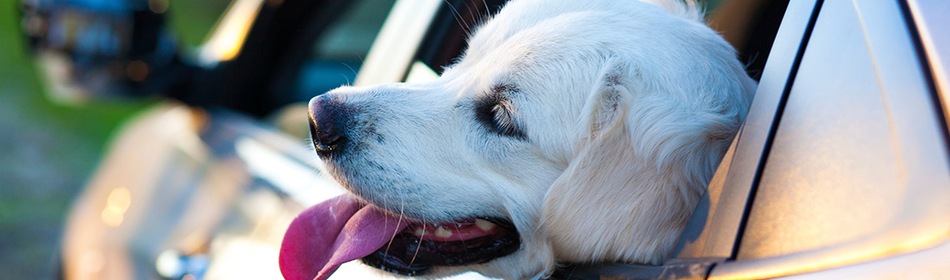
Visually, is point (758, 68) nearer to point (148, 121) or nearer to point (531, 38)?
point (531, 38)

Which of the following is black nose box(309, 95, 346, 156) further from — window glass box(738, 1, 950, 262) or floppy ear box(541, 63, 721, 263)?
window glass box(738, 1, 950, 262)

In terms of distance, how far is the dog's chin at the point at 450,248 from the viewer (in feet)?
6.64

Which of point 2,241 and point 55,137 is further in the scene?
point 55,137

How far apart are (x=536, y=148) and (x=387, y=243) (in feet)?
1.26

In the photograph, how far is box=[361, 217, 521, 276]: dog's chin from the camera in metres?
2.02

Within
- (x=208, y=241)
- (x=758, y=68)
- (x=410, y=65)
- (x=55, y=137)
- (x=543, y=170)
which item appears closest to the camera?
(x=543, y=170)

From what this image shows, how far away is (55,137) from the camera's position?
10133mm

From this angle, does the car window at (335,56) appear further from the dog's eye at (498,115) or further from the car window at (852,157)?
the car window at (852,157)

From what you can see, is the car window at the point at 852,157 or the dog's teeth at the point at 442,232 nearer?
the car window at the point at 852,157

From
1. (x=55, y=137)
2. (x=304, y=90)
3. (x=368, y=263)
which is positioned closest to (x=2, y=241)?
(x=55, y=137)

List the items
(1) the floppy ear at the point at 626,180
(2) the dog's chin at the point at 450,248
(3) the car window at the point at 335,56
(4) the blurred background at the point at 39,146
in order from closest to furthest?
(1) the floppy ear at the point at 626,180 → (2) the dog's chin at the point at 450,248 → (3) the car window at the point at 335,56 → (4) the blurred background at the point at 39,146

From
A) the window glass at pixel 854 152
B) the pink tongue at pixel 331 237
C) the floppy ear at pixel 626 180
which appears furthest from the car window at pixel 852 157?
the pink tongue at pixel 331 237

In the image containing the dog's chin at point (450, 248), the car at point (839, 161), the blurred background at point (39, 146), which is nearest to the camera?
the car at point (839, 161)

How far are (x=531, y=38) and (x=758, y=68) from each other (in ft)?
2.30
